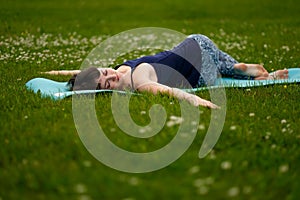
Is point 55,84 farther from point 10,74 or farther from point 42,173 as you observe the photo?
point 42,173

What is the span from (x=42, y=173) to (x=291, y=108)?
3.28 metres

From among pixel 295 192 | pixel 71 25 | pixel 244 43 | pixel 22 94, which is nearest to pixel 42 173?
pixel 295 192

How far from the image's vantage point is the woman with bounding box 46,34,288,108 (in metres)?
6.84

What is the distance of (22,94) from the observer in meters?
6.43

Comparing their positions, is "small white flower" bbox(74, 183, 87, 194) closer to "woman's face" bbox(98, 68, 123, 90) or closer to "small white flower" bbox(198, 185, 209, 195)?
"small white flower" bbox(198, 185, 209, 195)

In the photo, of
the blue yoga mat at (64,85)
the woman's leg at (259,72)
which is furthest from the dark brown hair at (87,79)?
the woman's leg at (259,72)

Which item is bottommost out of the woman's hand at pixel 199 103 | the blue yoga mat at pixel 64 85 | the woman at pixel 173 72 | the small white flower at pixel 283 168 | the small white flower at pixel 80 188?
the small white flower at pixel 80 188

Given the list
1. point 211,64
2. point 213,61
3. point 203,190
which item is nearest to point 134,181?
point 203,190

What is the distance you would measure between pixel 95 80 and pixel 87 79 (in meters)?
0.12

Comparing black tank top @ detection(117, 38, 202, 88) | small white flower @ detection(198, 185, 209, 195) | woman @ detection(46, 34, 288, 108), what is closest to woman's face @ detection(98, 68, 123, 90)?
woman @ detection(46, 34, 288, 108)

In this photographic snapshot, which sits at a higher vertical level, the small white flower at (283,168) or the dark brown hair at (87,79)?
the dark brown hair at (87,79)

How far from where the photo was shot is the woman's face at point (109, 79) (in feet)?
22.8

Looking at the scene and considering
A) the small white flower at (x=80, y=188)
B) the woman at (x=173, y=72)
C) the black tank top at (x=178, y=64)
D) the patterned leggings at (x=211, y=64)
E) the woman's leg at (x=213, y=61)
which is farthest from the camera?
the woman's leg at (x=213, y=61)

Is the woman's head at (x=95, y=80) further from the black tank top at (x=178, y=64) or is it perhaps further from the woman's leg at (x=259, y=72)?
the woman's leg at (x=259, y=72)
